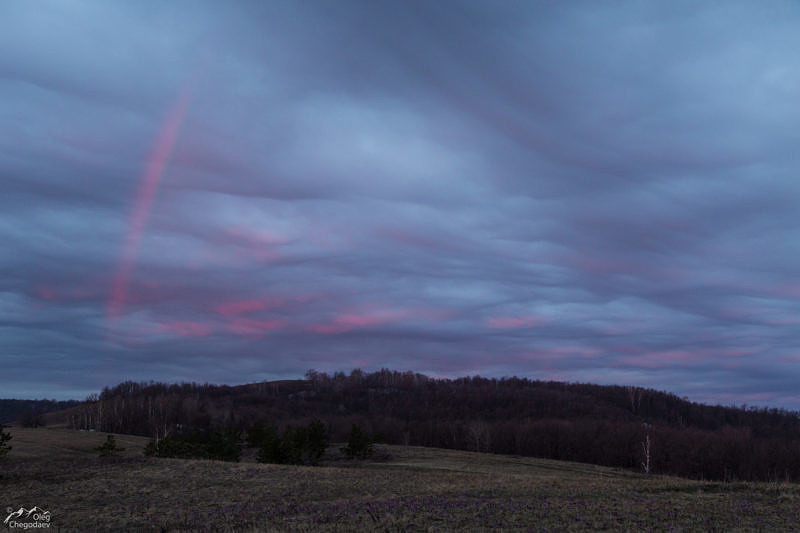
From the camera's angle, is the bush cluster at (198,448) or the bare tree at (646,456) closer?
the bush cluster at (198,448)

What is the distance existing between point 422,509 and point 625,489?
35.8 ft

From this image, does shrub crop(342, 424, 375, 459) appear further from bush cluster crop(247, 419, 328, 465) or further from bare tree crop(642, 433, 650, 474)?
bare tree crop(642, 433, 650, 474)

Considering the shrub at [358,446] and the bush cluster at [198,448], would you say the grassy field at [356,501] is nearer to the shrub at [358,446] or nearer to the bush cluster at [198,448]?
the bush cluster at [198,448]

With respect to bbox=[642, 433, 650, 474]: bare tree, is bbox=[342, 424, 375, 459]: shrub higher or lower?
higher

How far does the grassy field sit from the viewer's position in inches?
782

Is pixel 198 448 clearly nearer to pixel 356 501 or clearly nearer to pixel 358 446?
pixel 358 446

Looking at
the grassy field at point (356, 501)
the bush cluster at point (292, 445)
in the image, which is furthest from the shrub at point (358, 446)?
the grassy field at point (356, 501)

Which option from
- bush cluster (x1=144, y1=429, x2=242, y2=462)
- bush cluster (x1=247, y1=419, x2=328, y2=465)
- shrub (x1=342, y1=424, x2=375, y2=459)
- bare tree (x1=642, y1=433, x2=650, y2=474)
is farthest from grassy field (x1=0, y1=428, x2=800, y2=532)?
bare tree (x1=642, y1=433, x2=650, y2=474)

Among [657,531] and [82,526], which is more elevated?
[657,531]

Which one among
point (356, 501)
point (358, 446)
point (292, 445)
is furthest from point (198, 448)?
point (356, 501)

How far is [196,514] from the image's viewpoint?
83.4ft

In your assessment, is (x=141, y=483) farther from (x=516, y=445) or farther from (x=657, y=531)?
(x=516, y=445)

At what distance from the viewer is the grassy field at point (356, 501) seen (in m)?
19.9

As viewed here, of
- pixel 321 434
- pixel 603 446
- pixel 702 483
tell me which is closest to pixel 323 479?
pixel 702 483
